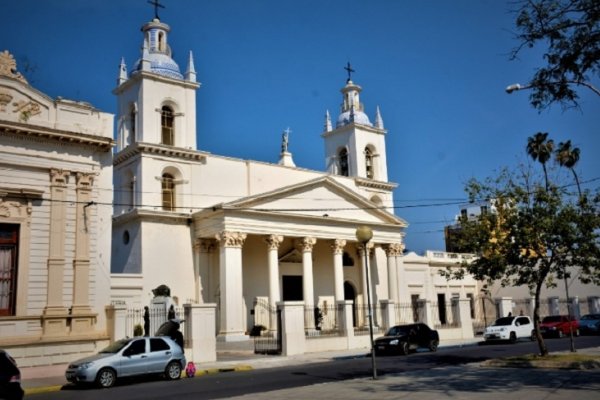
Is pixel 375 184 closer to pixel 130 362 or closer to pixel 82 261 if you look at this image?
pixel 82 261

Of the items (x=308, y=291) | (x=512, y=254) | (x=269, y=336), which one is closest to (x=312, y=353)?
(x=269, y=336)

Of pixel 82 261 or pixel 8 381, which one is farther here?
pixel 82 261

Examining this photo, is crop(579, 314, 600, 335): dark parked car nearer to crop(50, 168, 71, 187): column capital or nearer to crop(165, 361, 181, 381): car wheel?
crop(165, 361, 181, 381): car wheel

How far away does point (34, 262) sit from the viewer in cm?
2155

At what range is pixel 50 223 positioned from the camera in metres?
22.1

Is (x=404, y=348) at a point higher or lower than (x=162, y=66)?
lower

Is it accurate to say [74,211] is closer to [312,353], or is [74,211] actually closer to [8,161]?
[8,161]

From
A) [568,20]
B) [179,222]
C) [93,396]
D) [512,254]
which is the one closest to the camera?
[568,20]

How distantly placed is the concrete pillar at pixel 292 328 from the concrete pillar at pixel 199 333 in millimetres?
3359

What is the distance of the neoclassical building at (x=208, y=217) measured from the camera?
103 ft

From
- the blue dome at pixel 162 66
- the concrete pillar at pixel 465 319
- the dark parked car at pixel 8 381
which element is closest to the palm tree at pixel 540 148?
the concrete pillar at pixel 465 319

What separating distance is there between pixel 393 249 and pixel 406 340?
14522 mm

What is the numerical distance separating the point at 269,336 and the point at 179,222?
26.7ft

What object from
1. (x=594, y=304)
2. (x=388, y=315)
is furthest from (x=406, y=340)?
(x=594, y=304)
